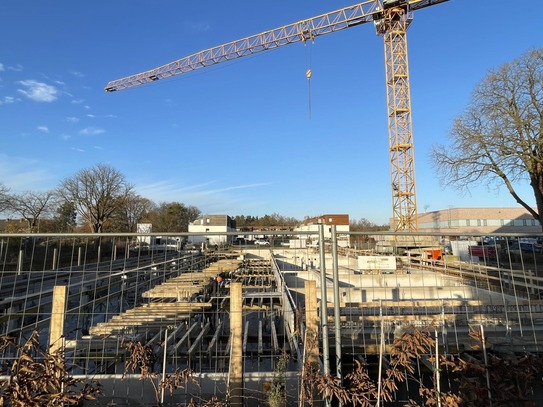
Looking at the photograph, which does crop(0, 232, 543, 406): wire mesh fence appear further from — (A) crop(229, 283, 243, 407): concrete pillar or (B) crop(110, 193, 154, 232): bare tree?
(B) crop(110, 193, 154, 232): bare tree

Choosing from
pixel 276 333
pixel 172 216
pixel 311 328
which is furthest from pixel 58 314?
pixel 172 216

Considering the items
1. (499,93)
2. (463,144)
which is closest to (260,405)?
(463,144)

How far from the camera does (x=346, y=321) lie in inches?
272

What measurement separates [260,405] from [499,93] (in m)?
23.1

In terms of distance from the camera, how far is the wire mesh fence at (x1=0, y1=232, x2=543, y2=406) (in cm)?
294

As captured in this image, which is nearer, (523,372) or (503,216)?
(523,372)

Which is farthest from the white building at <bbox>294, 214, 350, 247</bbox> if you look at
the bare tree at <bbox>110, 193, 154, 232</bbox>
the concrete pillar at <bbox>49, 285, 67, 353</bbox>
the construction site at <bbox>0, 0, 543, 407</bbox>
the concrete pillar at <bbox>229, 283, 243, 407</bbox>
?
the bare tree at <bbox>110, 193, 154, 232</bbox>

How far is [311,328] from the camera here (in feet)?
11.1

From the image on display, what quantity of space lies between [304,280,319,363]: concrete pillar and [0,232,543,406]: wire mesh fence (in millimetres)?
14

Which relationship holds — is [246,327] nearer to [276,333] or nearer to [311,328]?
[276,333]

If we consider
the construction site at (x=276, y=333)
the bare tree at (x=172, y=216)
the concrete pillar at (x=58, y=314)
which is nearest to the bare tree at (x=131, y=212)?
the bare tree at (x=172, y=216)

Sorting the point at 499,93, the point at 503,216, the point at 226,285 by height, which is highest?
the point at 499,93

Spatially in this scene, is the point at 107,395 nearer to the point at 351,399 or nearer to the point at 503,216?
the point at 351,399

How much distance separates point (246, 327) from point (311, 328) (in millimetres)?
5802
